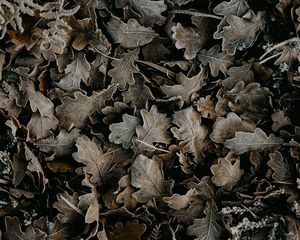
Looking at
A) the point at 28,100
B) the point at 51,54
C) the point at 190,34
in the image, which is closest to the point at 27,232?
the point at 28,100

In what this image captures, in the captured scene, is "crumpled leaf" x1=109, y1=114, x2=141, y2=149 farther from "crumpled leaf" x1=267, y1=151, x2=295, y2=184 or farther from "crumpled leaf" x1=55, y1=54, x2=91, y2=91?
"crumpled leaf" x1=267, y1=151, x2=295, y2=184

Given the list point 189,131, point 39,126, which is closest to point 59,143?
point 39,126

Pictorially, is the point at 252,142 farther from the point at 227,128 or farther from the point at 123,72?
the point at 123,72

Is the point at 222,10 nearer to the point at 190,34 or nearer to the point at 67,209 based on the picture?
the point at 190,34

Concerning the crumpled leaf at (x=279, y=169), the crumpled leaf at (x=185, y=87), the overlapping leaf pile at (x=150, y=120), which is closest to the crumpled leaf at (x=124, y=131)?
the overlapping leaf pile at (x=150, y=120)

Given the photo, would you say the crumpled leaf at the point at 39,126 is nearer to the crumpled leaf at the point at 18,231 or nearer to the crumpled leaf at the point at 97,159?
the crumpled leaf at the point at 97,159

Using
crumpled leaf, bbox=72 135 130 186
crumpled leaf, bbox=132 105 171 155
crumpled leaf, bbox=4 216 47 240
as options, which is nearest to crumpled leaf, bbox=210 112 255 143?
crumpled leaf, bbox=132 105 171 155

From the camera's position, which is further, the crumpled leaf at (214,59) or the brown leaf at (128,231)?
the crumpled leaf at (214,59)
